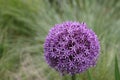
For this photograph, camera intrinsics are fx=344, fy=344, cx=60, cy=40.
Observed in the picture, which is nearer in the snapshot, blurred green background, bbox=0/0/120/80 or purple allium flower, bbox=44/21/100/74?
purple allium flower, bbox=44/21/100/74

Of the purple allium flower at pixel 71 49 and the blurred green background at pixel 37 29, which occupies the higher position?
the blurred green background at pixel 37 29

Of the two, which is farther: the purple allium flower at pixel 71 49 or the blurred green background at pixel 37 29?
the blurred green background at pixel 37 29

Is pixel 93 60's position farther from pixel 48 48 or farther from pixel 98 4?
pixel 98 4

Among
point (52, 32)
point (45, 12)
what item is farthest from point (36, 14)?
point (52, 32)

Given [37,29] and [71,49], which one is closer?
[71,49]
